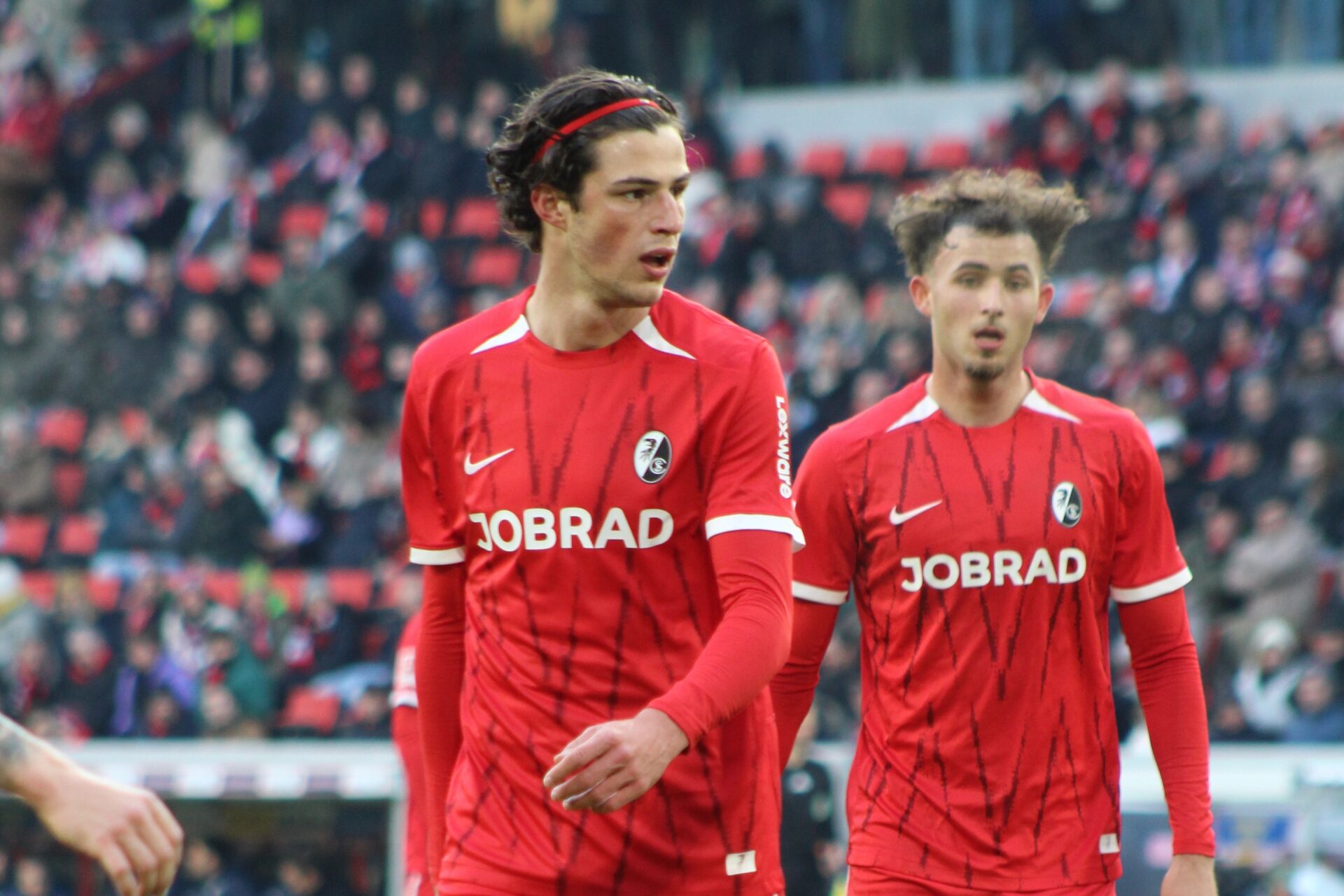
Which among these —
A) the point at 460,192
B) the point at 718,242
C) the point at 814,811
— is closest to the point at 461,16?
the point at 460,192

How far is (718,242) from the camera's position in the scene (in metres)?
15.2

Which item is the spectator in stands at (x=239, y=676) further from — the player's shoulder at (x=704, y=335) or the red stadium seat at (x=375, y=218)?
the player's shoulder at (x=704, y=335)

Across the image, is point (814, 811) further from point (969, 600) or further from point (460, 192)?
point (460, 192)

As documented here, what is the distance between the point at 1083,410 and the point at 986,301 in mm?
341

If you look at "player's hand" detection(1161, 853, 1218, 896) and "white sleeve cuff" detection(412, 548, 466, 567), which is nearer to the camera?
"white sleeve cuff" detection(412, 548, 466, 567)

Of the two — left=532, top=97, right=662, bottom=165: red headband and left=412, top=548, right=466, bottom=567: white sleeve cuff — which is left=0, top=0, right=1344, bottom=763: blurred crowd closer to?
left=412, top=548, right=466, bottom=567: white sleeve cuff

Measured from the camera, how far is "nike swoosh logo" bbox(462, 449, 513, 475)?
158 inches

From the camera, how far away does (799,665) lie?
4703 millimetres

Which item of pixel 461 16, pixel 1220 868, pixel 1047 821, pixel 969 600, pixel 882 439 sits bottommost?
pixel 1220 868

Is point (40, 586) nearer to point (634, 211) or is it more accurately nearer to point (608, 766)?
point (634, 211)

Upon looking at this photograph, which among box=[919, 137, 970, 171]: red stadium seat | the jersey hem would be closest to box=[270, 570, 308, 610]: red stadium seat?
box=[919, 137, 970, 171]: red stadium seat

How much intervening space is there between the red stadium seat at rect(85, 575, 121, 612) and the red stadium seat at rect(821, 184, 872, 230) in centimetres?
597

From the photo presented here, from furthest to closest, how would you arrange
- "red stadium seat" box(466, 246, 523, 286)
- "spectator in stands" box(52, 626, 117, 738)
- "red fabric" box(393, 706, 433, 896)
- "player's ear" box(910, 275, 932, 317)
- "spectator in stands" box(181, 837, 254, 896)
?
1. "red stadium seat" box(466, 246, 523, 286)
2. "spectator in stands" box(52, 626, 117, 738)
3. "spectator in stands" box(181, 837, 254, 896)
4. "red fabric" box(393, 706, 433, 896)
5. "player's ear" box(910, 275, 932, 317)

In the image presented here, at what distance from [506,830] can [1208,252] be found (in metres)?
10.7
